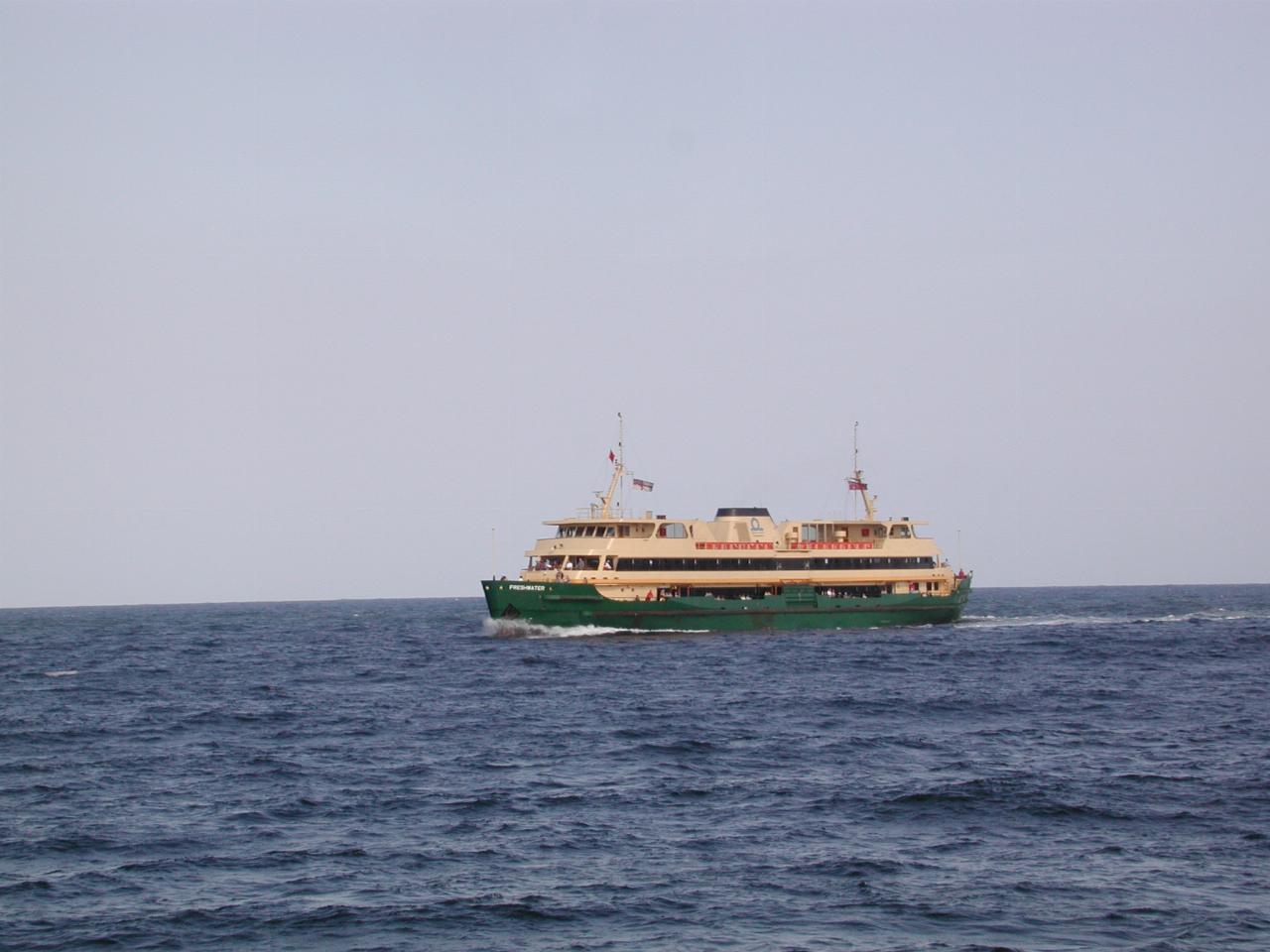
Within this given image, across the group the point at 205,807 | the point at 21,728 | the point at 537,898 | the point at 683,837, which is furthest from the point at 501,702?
the point at 537,898

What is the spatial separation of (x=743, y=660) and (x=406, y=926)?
45.5m

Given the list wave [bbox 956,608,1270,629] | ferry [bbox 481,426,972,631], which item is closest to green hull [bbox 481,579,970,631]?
ferry [bbox 481,426,972,631]

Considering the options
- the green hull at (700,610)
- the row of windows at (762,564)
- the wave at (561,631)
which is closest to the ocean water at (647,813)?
the green hull at (700,610)

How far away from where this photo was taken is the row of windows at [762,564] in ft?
268

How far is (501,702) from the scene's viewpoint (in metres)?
47.9

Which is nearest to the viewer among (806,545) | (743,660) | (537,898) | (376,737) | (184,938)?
(184,938)

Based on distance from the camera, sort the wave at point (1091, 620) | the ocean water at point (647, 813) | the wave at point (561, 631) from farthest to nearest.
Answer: the wave at point (1091, 620), the wave at point (561, 631), the ocean water at point (647, 813)

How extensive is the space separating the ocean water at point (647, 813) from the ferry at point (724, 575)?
24.1m

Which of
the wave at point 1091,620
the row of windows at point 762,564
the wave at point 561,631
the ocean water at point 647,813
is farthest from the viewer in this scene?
the wave at point 1091,620

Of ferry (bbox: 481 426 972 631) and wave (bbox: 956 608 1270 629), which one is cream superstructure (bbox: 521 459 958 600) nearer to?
ferry (bbox: 481 426 972 631)

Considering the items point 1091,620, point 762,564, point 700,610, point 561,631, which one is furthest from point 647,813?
point 1091,620

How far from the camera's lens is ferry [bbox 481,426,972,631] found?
8044 centimetres

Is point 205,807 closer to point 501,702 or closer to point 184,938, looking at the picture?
point 184,938

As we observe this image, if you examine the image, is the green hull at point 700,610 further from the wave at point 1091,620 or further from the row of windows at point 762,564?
the wave at point 1091,620
